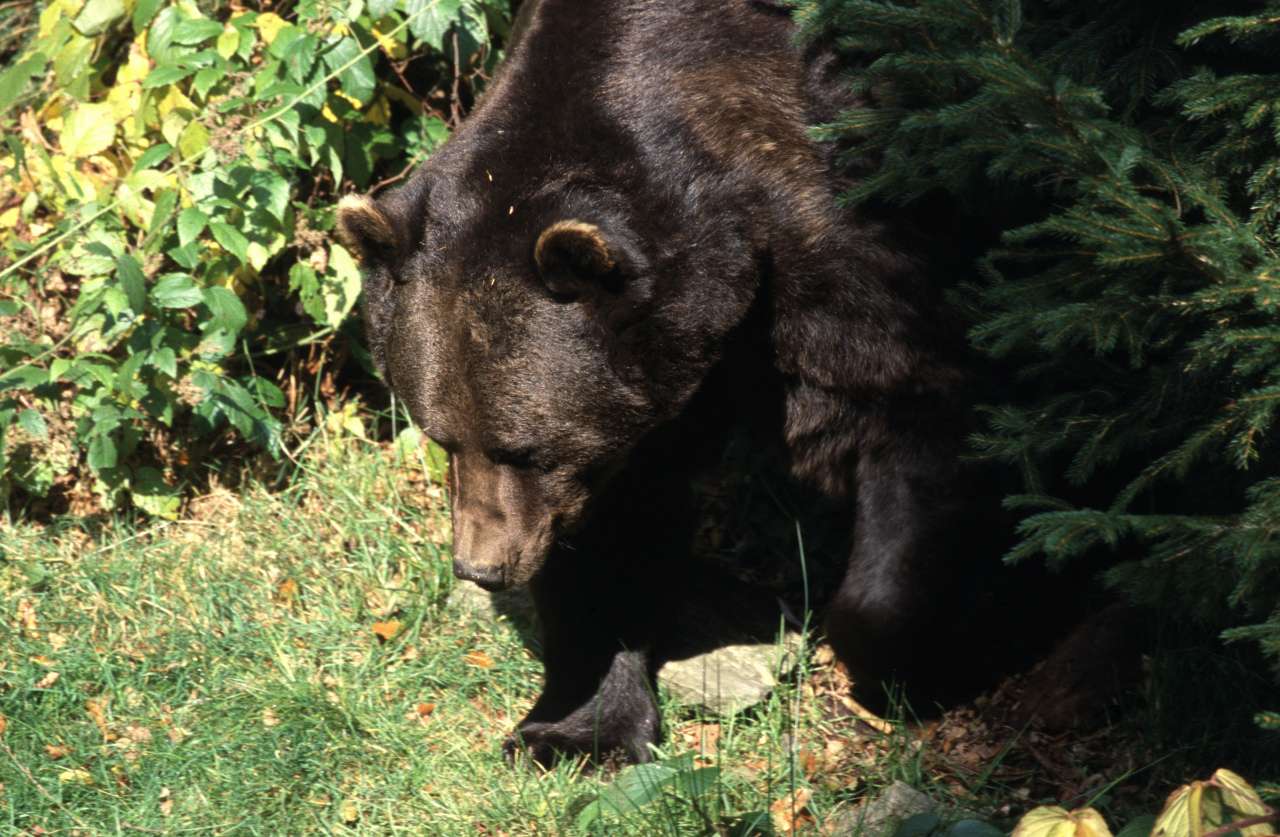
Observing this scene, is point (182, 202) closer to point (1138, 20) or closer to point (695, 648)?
point (695, 648)

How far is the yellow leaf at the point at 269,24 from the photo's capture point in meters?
4.32

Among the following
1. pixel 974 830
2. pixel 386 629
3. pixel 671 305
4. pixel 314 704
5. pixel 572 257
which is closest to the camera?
pixel 974 830

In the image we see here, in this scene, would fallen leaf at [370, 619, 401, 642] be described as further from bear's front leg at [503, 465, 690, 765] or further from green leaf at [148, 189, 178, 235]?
green leaf at [148, 189, 178, 235]

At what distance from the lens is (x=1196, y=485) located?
3.35 meters

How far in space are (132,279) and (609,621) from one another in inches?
82.3

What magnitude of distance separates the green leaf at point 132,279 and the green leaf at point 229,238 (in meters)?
0.30

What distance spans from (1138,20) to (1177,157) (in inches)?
15.9

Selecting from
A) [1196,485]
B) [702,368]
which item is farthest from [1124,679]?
[702,368]

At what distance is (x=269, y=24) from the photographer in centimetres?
434

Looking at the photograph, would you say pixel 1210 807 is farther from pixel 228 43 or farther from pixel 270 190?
pixel 228 43

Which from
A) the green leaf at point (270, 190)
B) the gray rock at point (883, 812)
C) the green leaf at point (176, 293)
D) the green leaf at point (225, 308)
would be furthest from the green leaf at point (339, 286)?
the gray rock at point (883, 812)

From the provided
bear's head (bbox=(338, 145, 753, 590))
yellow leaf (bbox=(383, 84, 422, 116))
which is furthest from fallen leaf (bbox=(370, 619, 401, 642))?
yellow leaf (bbox=(383, 84, 422, 116))

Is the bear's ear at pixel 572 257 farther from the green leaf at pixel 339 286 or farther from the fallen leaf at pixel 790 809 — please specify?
the green leaf at pixel 339 286

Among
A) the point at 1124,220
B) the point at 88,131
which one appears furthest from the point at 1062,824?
the point at 88,131
